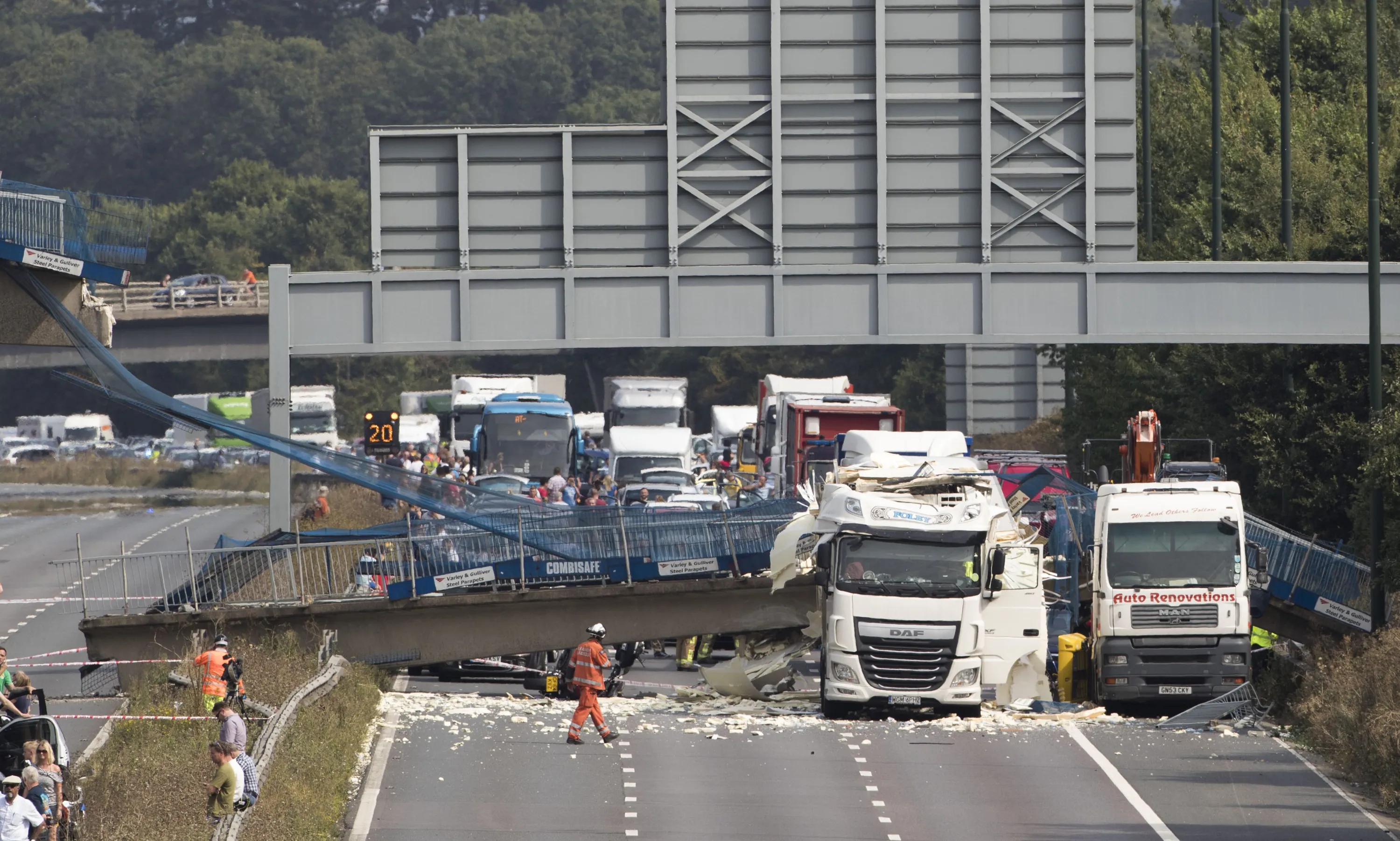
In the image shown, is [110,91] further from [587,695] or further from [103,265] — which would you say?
[587,695]

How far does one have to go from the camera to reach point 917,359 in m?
94.1

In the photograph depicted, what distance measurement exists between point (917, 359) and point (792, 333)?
58.7 m

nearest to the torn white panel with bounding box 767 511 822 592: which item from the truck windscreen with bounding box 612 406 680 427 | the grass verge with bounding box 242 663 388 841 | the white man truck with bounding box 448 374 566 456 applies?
the grass verge with bounding box 242 663 388 841

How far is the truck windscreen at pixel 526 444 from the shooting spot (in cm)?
6025

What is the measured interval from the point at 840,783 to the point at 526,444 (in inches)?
1546

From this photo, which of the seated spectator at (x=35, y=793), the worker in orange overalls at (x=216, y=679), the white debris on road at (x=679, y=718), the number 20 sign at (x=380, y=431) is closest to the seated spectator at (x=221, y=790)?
the seated spectator at (x=35, y=793)

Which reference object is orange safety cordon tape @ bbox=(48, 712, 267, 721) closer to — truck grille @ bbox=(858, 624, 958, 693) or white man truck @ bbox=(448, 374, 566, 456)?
truck grille @ bbox=(858, 624, 958, 693)

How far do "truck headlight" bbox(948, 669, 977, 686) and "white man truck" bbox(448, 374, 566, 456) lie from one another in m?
39.7

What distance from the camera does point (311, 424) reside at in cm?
8525

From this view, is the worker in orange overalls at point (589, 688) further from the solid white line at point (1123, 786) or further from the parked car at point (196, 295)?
the parked car at point (196, 295)

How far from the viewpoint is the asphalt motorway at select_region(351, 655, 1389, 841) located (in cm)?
1948

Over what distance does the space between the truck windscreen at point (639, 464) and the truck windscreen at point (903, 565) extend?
33.6m

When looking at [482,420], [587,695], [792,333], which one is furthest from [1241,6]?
[587,695]

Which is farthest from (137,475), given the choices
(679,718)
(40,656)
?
(679,718)
